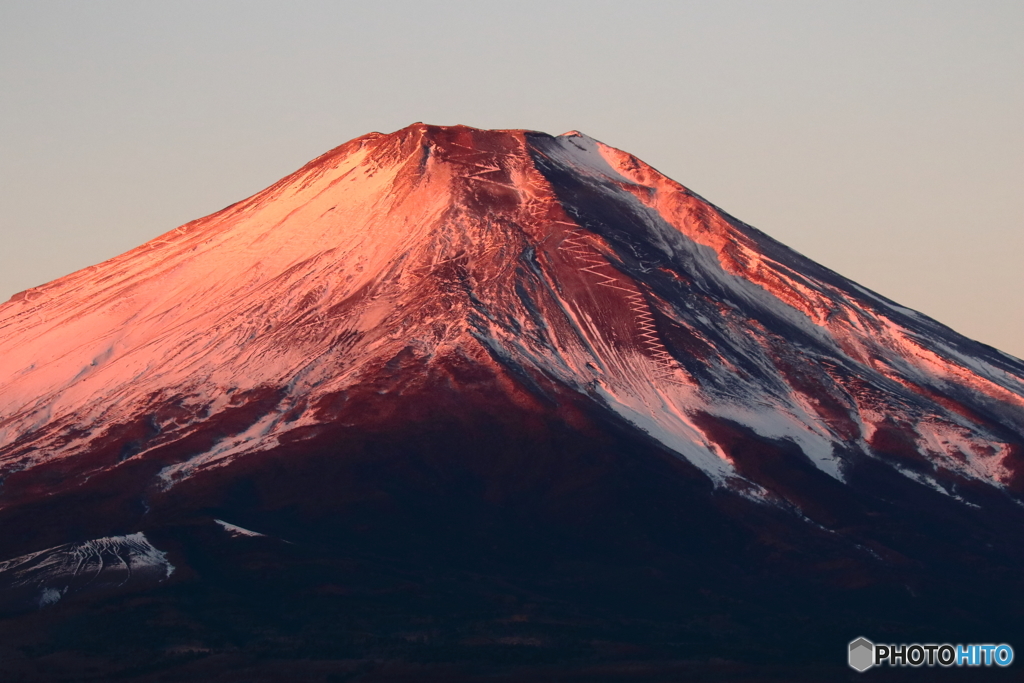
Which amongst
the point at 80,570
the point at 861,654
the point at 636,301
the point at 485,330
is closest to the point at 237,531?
the point at 80,570

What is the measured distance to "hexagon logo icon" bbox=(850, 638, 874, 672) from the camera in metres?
100

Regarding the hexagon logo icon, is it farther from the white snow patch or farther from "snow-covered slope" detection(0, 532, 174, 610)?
"snow-covered slope" detection(0, 532, 174, 610)

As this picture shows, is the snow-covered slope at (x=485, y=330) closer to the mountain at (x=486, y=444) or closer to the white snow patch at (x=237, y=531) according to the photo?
the mountain at (x=486, y=444)

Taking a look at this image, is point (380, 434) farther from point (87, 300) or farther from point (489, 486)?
point (87, 300)

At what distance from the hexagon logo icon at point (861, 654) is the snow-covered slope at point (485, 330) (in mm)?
19746

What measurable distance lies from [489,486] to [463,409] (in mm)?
9122

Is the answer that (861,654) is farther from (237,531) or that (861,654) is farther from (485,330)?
(485,330)

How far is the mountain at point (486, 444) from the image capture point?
102m

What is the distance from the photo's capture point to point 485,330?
450 ft

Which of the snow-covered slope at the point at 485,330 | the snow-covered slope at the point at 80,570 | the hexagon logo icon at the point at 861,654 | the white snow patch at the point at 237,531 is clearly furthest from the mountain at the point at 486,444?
the hexagon logo icon at the point at 861,654

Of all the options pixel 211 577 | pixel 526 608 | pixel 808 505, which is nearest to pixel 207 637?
pixel 211 577

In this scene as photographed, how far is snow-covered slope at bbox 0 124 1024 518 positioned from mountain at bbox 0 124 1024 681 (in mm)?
364

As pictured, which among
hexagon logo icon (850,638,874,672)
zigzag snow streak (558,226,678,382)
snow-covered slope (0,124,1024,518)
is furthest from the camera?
zigzag snow streak (558,226,678,382)

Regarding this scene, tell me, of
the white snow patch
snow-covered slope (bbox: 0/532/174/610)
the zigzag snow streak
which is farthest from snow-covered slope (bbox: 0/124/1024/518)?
snow-covered slope (bbox: 0/532/174/610)
